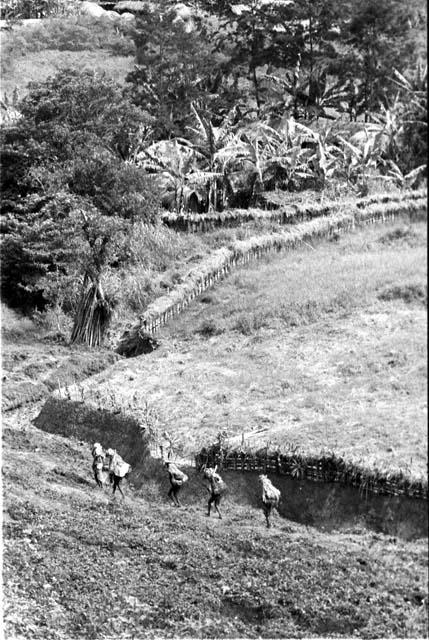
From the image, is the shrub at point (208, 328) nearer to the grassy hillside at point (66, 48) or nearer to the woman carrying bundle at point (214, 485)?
the woman carrying bundle at point (214, 485)

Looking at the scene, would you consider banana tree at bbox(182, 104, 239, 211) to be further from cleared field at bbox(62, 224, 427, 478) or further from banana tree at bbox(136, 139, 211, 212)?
cleared field at bbox(62, 224, 427, 478)

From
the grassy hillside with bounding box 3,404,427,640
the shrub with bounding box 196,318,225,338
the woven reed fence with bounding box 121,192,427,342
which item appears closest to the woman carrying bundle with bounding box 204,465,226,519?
the grassy hillside with bounding box 3,404,427,640

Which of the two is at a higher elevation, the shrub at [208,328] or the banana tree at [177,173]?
the banana tree at [177,173]

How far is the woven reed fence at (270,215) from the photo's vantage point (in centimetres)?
927

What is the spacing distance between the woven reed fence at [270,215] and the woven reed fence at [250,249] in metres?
0.04

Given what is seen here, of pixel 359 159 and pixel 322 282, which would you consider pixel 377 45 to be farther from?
pixel 322 282

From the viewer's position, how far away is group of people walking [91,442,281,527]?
914cm

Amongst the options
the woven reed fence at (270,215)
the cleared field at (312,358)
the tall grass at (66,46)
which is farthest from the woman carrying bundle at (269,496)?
the tall grass at (66,46)

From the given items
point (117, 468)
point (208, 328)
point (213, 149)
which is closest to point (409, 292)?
point (208, 328)

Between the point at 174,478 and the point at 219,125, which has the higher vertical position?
the point at 219,125

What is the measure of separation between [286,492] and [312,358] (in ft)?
2.67

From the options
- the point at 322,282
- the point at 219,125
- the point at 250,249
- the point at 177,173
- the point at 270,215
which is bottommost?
the point at 322,282

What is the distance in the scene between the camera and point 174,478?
9773 mm

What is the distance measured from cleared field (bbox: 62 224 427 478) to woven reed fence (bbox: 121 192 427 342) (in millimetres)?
79
